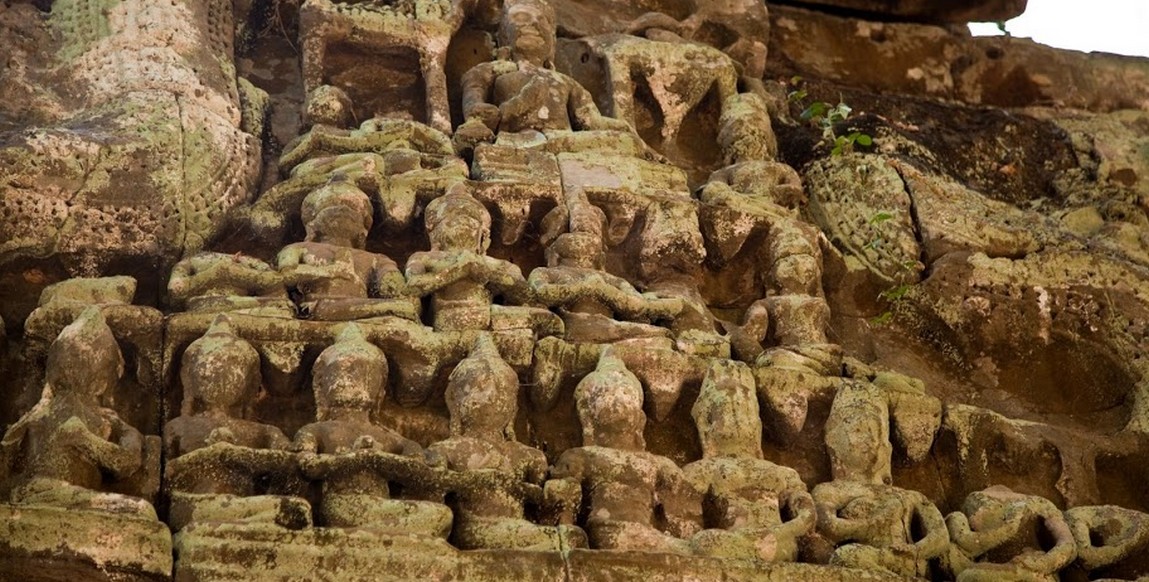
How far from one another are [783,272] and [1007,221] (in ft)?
4.66

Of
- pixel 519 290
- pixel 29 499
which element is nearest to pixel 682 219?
pixel 519 290

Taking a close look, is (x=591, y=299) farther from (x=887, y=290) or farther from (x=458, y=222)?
(x=887, y=290)

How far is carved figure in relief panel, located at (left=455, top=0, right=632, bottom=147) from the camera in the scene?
6250 mm

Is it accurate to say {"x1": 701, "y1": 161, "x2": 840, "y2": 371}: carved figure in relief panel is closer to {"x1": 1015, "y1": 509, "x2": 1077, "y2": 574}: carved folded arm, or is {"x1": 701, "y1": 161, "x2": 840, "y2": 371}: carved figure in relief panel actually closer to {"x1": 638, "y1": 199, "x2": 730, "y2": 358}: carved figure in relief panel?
{"x1": 638, "y1": 199, "x2": 730, "y2": 358}: carved figure in relief panel

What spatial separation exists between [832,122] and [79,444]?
152 inches

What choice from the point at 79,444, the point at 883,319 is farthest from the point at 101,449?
the point at 883,319

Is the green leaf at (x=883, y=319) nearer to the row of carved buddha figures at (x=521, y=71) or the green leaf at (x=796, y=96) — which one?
the row of carved buddha figures at (x=521, y=71)

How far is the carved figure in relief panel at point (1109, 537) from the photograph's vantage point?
15.9 feet

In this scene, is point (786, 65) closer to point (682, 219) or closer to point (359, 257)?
point (682, 219)

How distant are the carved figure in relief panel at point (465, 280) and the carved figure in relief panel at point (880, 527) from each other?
0.99 metres

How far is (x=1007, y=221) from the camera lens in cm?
666

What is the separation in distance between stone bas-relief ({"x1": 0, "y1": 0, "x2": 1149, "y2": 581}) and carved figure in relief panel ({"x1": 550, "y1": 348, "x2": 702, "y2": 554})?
1 centimetres

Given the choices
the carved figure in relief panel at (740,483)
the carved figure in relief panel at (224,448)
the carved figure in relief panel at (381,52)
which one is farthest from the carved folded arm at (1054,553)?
the carved figure in relief panel at (381,52)

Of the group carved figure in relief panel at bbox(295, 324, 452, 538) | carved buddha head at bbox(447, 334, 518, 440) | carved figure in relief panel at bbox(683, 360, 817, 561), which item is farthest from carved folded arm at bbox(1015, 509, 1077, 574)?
carved figure in relief panel at bbox(295, 324, 452, 538)
